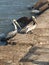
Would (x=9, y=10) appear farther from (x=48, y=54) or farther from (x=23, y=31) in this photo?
(x=48, y=54)

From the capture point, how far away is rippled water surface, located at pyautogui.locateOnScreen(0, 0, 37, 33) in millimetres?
19859

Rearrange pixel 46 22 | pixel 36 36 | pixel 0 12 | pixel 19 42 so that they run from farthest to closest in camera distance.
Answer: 1. pixel 0 12
2. pixel 46 22
3. pixel 36 36
4. pixel 19 42

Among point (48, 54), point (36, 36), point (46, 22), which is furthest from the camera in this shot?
point (46, 22)

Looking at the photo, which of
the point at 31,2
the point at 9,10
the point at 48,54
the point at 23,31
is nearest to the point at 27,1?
the point at 31,2

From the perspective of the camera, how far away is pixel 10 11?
992 inches

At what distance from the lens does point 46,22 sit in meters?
16.4

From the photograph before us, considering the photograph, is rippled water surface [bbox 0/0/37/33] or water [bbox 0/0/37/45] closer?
water [bbox 0/0/37/45]

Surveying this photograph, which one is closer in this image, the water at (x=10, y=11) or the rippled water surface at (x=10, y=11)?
the water at (x=10, y=11)

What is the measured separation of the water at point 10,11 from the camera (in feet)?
64.5

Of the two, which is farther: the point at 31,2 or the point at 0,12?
the point at 31,2

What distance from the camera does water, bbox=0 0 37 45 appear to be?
1966cm

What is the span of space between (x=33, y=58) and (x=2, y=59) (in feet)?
3.47

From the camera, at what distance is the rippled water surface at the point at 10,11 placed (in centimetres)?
1986

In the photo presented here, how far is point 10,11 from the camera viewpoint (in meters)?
25.2
